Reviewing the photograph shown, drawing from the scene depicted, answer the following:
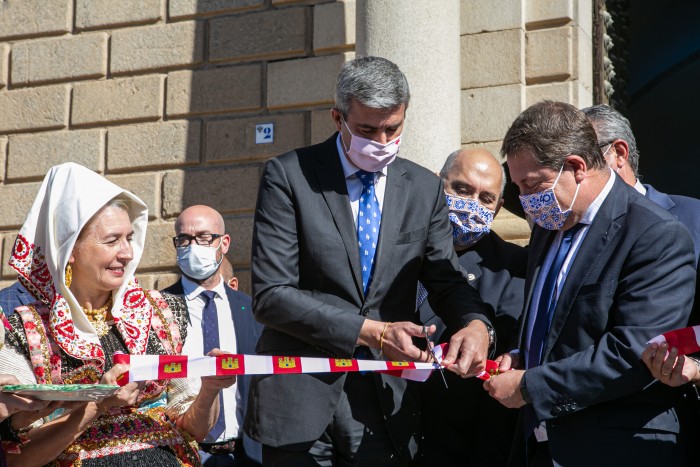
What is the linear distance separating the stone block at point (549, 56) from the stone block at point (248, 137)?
1.93 metres

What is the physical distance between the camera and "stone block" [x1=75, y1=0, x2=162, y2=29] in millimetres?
9078

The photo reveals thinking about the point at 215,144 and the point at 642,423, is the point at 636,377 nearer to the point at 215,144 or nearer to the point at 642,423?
the point at 642,423

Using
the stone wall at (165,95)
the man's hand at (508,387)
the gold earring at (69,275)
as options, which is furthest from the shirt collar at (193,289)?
the man's hand at (508,387)

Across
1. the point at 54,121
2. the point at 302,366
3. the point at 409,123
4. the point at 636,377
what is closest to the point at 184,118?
the point at 54,121

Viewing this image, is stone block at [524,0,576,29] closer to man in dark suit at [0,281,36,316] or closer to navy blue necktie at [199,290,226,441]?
navy blue necktie at [199,290,226,441]

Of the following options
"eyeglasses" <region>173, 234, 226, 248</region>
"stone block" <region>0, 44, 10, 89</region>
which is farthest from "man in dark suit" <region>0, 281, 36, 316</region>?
"stone block" <region>0, 44, 10, 89</region>

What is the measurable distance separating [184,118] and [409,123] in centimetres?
265

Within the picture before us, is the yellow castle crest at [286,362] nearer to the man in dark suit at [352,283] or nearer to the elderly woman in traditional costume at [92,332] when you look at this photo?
the man in dark suit at [352,283]

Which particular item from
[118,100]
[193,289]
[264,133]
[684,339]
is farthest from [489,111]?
[684,339]

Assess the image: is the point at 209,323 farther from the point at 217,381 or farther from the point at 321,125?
the point at 321,125

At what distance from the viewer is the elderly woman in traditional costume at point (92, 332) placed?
370 centimetres

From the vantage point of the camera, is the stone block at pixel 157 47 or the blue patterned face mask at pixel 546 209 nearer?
the blue patterned face mask at pixel 546 209

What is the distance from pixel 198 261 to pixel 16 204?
3.69 meters

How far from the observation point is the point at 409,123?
22.9 feet
